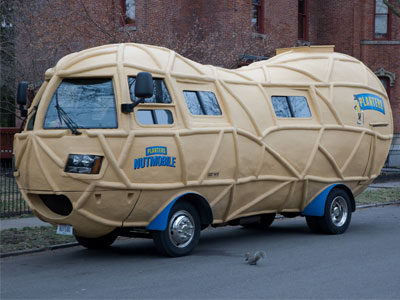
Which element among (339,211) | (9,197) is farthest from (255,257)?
(9,197)

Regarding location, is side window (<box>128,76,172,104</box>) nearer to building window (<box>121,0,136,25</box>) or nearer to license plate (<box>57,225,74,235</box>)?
license plate (<box>57,225,74,235</box>)

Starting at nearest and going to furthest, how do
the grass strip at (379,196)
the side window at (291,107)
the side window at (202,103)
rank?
1. the side window at (202,103)
2. the side window at (291,107)
3. the grass strip at (379,196)

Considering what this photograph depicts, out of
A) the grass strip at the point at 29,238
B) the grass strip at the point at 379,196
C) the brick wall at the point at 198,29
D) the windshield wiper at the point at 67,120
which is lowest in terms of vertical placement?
the grass strip at the point at 379,196

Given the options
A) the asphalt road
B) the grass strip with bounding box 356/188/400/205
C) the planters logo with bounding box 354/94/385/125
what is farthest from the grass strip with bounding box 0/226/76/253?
the grass strip with bounding box 356/188/400/205

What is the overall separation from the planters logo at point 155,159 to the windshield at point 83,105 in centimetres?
61

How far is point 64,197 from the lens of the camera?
9.32 metres

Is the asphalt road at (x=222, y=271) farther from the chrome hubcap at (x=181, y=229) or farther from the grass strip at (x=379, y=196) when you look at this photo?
the grass strip at (x=379, y=196)

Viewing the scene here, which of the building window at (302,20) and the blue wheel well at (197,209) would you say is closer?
the blue wheel well at (197,209)

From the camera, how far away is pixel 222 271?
8.79 m

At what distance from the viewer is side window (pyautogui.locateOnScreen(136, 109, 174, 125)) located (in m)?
9.40

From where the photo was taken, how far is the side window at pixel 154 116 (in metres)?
9.40

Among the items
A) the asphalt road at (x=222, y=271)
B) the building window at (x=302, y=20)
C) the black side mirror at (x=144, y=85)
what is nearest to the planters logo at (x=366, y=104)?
the asphalt road at (x=222, y=271)

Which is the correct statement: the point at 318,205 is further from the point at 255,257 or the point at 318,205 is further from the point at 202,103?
the point at 255,257

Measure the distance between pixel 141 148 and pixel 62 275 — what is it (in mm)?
2053
